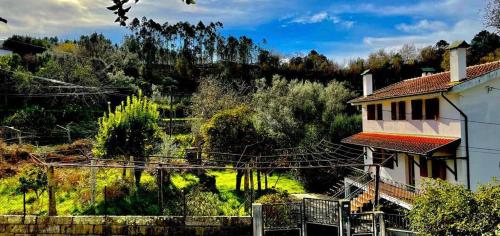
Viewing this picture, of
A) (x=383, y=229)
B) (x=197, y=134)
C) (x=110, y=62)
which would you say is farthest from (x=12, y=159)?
(x=110, y=62)

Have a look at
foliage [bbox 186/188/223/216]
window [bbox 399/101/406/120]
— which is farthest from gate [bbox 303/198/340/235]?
window [bbox 399/101/406/120]

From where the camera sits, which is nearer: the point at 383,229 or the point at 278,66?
the point at 383,229

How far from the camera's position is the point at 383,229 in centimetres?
1394

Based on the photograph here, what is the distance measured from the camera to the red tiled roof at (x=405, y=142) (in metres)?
16.2

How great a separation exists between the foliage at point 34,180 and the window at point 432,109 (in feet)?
54.1

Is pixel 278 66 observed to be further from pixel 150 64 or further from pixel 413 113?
pixel 413 113

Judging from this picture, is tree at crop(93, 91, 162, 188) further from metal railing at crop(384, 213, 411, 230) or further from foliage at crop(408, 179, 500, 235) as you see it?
foliage at crop(408, 179, 500, 235)

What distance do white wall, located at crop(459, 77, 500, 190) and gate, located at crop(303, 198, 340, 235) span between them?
5.34 m

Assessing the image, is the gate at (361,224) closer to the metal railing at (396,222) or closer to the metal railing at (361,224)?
the metal railing at (361,224)

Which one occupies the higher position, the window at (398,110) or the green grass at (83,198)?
the window at (398,110)

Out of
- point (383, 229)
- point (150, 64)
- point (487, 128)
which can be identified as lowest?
point (383, 229)

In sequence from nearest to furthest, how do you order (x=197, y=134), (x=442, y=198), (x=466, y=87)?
1. (x=442, y=198)
2. (x=466, y=87)
3. (x=197, y=134)

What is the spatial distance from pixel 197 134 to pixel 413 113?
56.3 ft

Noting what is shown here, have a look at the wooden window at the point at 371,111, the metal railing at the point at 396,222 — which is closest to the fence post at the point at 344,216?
the metal railing at the point at 396,222
